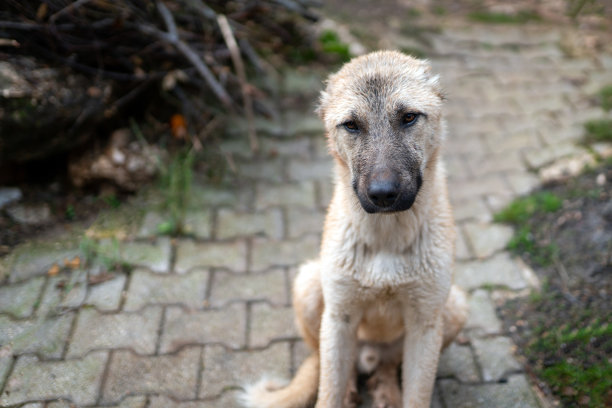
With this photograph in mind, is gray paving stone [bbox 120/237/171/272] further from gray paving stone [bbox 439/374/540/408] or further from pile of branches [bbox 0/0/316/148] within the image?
gray paving stone [bbox 439/374/540/408]

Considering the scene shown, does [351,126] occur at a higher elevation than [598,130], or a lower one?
higher

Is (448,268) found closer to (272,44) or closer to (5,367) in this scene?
(5,367)

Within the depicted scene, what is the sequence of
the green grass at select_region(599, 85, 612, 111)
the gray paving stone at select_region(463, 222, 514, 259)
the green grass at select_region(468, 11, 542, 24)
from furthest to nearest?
the green grass at select_region(468, 11, 542, 24) → the green grass at select_region(599, 85, 612, 111) → the gray paving stone at select_region(463, 222, 514, 259)

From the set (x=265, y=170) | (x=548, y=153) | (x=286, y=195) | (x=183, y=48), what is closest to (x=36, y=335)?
(x=286, y=195)

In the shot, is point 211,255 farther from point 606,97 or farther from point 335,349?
point 606,97

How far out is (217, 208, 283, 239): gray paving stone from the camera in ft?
14.7

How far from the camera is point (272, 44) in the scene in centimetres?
588

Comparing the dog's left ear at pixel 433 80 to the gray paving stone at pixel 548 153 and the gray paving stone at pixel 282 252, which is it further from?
the gray paving stone at pixel 548 153

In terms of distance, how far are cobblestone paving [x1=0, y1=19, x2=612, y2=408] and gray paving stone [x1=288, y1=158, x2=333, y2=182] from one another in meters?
0.02

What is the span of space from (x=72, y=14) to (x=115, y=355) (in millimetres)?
2922

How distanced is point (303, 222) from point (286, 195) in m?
0.40

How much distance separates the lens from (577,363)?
323 cm

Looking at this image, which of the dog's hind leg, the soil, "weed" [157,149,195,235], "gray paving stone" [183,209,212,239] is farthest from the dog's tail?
"weed" [157,149,195,235]

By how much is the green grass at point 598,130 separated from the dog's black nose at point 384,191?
373 cm
